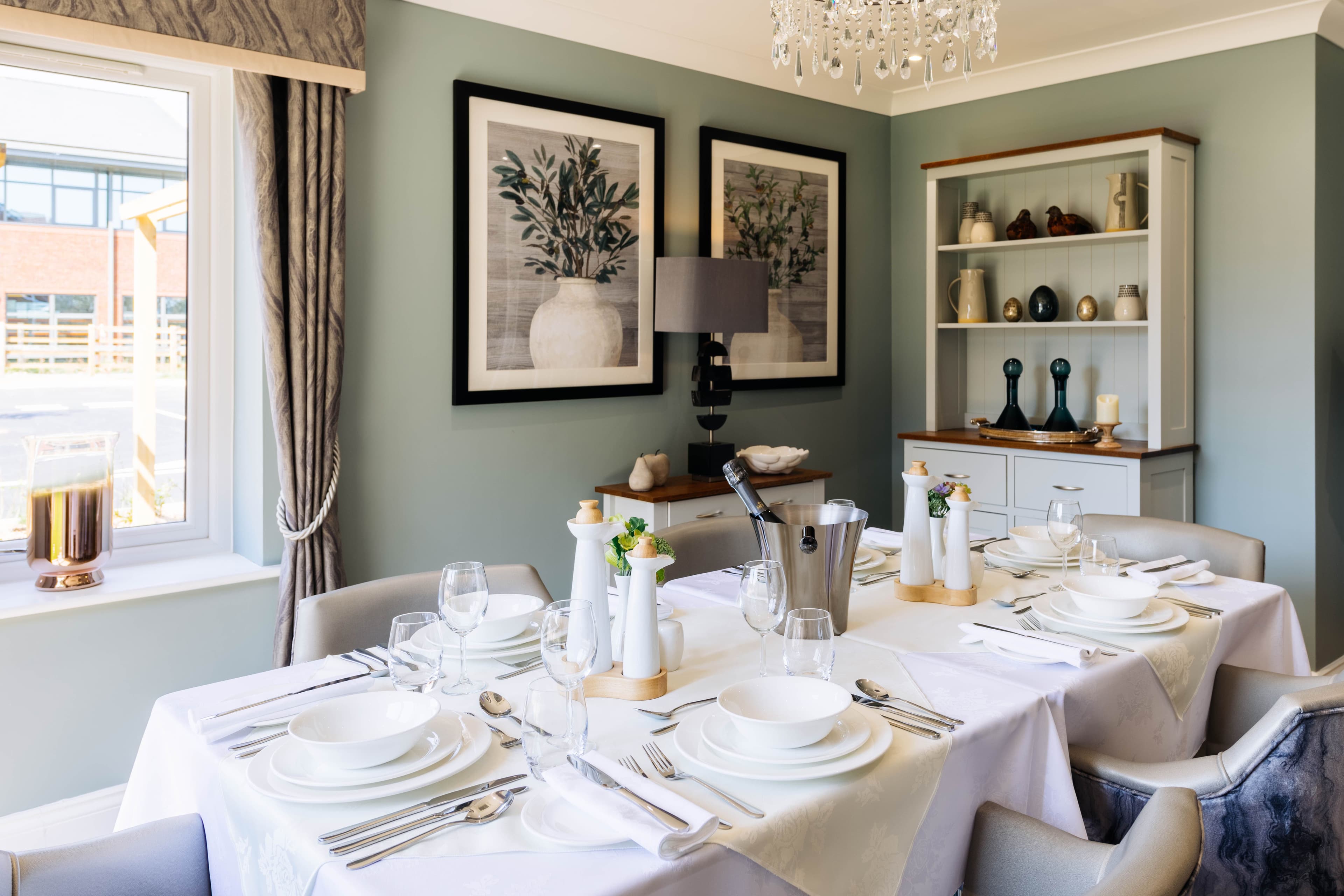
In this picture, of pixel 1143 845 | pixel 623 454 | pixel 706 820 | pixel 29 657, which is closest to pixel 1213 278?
pixel 623 454

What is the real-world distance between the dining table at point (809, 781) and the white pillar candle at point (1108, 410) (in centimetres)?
184

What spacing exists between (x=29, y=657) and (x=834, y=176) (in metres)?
3.50

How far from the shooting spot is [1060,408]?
3953mm

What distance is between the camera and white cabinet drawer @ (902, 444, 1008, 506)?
392cm

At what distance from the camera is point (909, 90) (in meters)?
4.48

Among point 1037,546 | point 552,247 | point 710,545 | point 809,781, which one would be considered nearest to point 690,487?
point 710,545

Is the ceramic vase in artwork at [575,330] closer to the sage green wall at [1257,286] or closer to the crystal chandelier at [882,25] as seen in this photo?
the crystal chandelier at [882,25]

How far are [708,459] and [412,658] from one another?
7.66 ft

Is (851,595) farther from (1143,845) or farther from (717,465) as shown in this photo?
(717,465)

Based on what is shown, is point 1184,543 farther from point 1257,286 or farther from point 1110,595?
point 1257,286

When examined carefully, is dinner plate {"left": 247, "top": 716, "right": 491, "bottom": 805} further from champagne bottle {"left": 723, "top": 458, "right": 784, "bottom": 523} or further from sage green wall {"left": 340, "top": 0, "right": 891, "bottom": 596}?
sage green wall {"left": 340, "top": 0, "right": 891, "bottom": 596}

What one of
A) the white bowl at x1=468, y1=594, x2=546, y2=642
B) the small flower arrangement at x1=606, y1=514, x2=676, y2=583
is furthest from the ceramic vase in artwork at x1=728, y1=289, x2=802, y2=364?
the small flower arrangement at x1=606, y1=514, x2=676, y2=583

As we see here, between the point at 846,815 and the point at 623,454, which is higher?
the point at 623,454

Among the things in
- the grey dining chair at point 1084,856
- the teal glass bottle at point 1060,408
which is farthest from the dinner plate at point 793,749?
the teal glass bottle at point 1060,408
